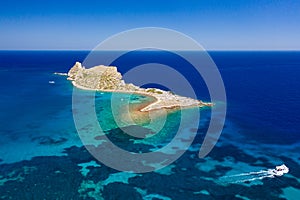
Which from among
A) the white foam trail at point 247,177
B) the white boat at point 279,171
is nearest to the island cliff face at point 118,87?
the white foam trail at point 247,177

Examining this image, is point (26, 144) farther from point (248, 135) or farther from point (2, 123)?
point (248, 135)

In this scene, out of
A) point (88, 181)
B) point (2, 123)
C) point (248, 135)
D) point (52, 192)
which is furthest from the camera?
point (2, 123)

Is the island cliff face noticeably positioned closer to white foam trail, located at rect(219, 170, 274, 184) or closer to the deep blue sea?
the deep blue sea

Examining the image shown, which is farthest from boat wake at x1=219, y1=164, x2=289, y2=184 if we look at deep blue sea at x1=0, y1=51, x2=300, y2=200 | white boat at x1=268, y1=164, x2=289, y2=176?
deep blue sea at x1=0, y1=51, x2=300, y2=200

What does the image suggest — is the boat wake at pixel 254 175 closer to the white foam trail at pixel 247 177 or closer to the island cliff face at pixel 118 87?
the white foam trail at pixel 247 177

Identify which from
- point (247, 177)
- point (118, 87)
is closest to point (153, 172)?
point (247, 177)

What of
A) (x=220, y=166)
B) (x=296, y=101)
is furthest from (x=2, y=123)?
(x=296, y=101)
